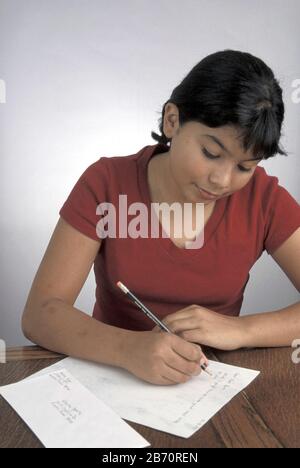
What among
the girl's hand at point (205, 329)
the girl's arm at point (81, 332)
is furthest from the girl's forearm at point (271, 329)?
the girl's arm at point (81, 332)

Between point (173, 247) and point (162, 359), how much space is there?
36 cm

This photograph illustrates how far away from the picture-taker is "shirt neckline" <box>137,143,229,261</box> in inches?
45.4

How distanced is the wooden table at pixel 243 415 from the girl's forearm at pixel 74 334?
0.03 m

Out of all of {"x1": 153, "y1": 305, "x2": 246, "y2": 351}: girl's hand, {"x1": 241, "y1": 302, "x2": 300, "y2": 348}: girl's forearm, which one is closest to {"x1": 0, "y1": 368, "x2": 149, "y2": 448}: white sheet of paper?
{"x1": 153, "y1": 305, "x2": 246, "y2": 351}: girl's hand

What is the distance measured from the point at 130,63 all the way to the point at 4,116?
1.94 feet

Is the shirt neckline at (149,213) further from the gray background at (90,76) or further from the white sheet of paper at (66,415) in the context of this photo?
the gray background at (90,76)

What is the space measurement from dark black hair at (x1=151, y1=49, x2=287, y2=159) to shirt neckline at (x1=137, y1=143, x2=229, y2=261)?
228mm

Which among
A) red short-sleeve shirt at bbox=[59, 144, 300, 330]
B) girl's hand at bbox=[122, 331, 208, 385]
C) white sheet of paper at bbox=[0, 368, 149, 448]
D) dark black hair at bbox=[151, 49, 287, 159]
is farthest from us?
red short-sleeve shirt at bbox=[59, 144, 300, 330]

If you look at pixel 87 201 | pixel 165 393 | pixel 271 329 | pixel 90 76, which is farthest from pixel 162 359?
pixel 90 76

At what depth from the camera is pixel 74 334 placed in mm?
931

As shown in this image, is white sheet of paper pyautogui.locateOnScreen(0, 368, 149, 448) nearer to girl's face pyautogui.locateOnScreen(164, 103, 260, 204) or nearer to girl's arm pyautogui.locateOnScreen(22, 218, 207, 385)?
girl's arm pyautogui.locateOnScreen(22, 218, 207, 385)
